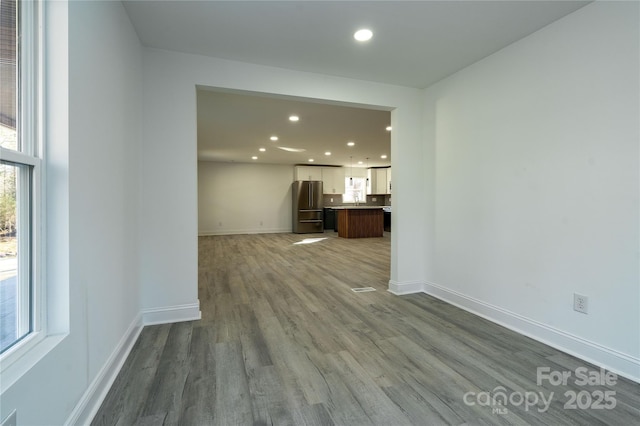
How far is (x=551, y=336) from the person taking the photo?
217cm

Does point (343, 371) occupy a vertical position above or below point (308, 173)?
below

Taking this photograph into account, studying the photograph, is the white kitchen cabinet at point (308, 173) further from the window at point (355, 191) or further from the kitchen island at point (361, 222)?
the kitchen island at point (361, 222)

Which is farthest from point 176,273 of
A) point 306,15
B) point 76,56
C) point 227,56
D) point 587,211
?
point 587,211

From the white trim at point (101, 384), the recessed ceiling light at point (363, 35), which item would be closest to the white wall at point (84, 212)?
the white trim at point (101, 384)

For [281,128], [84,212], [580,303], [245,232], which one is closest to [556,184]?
[580,303]

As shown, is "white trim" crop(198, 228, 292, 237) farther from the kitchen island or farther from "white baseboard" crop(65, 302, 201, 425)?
"white baseboard" crop(65, 302, 201, 425)

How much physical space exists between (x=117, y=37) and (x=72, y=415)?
2093 mm

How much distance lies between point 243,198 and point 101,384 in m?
8.27

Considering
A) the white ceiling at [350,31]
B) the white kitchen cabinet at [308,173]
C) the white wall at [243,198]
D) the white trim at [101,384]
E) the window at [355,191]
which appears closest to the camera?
the white trim at [101,384]

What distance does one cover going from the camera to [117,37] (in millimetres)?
1869

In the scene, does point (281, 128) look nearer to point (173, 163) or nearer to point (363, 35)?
point (173, 163)

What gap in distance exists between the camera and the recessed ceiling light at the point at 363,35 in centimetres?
226

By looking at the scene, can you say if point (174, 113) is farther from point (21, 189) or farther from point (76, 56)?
point (21, 189)

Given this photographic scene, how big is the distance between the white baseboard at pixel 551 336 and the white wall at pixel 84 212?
115 inches
